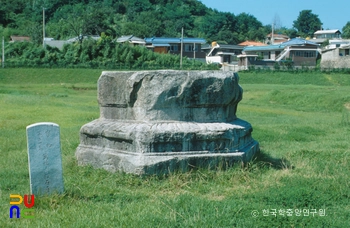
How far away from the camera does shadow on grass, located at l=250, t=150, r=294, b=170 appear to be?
23.0ft

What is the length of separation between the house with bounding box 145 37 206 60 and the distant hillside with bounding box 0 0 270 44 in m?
8.45

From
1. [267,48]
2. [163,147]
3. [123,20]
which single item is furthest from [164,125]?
[123,20]

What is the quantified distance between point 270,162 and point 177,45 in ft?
202

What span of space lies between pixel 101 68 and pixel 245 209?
43.3 meters

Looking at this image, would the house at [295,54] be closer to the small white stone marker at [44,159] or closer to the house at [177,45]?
the house at [177,45]

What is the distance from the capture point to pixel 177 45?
6781 centimetres

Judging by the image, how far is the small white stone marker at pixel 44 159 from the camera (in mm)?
5293

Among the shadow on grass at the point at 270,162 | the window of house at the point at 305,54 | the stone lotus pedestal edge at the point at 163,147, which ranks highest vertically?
the window of house at the point at 305,54

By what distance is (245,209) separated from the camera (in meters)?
4.75

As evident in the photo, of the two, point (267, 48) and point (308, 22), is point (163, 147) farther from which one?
point (308, 22)

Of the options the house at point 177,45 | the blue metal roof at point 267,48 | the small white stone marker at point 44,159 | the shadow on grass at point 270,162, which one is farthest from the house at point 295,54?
the small white stone marker at point 44,159

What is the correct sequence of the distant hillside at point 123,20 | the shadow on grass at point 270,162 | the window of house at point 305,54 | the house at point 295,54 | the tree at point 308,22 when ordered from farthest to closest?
the tree at point 308,22 < the distant hillside at point 123,20 < the window of house at point 305,54 < the house at point 295,54 < the shadow on grass at point 270,162

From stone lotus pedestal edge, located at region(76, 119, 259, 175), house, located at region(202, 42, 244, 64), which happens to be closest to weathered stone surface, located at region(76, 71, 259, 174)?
stone lotus pedestal edge, located at region(76, 119, 259, 175)

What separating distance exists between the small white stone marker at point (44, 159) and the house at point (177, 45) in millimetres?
61492
